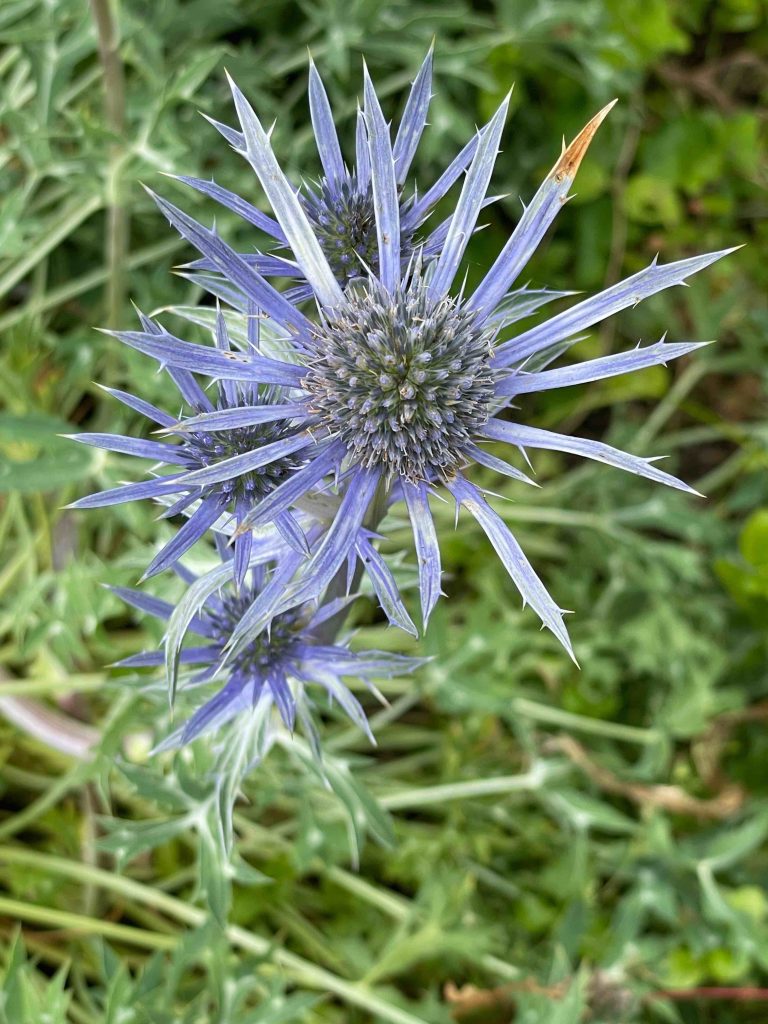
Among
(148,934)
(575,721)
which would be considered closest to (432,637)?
(575,721)

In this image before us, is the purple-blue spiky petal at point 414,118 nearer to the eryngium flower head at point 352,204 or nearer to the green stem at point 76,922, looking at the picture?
the eryngium flower head at point 352,204

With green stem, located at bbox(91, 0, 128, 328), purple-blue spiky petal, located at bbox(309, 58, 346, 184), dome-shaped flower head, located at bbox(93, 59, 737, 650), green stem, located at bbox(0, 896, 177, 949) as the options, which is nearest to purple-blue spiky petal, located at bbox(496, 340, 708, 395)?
dome-shaped flower head, located at bbox(93, 59, 737, 650)

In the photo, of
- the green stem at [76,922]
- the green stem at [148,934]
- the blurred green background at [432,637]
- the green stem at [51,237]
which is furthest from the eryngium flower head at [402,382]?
the green stem at [76,922]

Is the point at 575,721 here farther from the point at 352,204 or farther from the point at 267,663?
the point at 352,204

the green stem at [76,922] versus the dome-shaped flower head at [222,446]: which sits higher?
the dome-shaped flower head at [222,446]

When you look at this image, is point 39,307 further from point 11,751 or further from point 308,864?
point 308,864

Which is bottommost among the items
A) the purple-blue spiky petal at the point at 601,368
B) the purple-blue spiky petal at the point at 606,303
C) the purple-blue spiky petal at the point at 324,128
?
the purple-blue spiky petal at the point at 601,368

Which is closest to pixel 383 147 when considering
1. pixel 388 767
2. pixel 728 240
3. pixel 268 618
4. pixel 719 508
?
pixel 268 618
